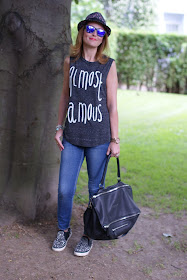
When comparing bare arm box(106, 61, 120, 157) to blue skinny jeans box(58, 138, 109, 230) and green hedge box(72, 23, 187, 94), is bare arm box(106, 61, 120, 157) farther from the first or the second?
green hedge box(72, 23, 187, 94)

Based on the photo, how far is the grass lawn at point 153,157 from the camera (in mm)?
4819

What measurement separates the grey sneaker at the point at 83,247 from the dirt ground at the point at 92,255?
0.14 ft

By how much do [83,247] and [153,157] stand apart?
146 inches

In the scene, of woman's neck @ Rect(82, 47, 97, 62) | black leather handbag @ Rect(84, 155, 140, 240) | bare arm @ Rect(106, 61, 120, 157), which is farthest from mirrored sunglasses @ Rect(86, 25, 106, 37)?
black leather handbag @ Rect(84, 155, 140, 240)

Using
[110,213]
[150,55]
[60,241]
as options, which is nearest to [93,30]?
[110,213]

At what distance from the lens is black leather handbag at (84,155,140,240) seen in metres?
2.83

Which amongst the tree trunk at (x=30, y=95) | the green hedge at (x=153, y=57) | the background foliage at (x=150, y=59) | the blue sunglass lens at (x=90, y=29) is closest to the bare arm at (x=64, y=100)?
the blue sunglass lens at (x=90, y=29)

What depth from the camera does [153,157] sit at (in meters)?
6.60

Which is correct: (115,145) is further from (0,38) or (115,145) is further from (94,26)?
(0,38)

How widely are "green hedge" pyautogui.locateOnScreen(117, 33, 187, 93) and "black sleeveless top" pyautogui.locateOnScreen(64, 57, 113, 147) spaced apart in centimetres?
1348

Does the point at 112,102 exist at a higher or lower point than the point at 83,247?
higher

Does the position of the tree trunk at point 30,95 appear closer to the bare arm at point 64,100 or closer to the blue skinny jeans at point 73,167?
the bare arm at point 64,100

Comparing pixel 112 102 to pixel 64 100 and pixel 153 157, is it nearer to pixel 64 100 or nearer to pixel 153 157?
pixel 64 100

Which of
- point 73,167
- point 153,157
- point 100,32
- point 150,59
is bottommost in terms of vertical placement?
point 153,157
